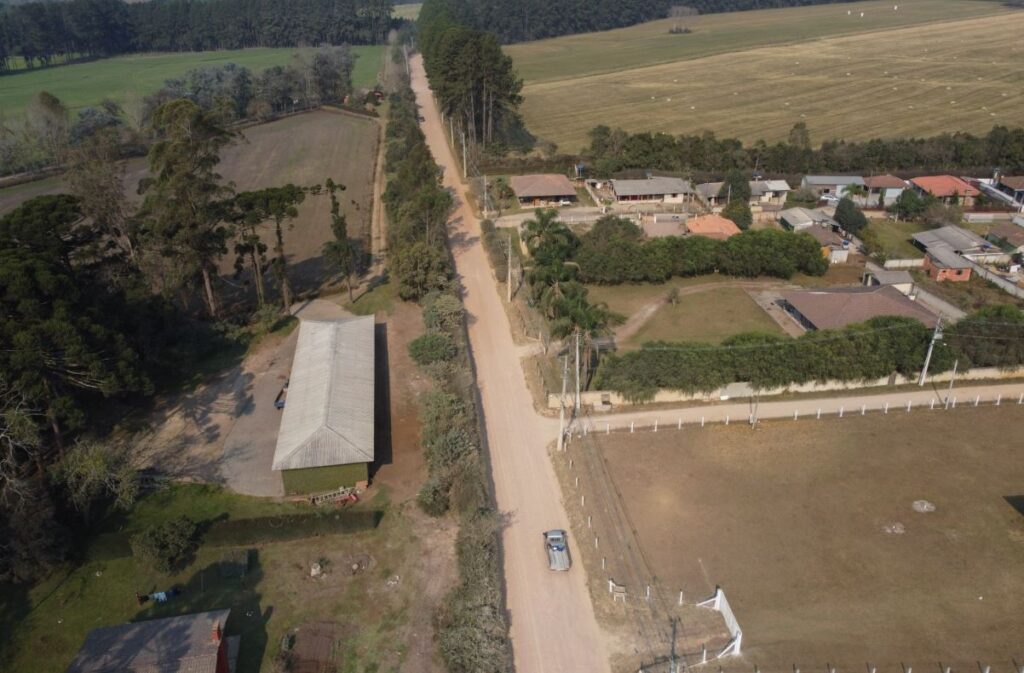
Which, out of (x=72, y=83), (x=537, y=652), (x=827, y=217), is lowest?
(x=537, y=652)

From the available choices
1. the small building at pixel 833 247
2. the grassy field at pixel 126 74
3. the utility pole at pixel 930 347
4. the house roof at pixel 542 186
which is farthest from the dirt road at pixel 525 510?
the grassy field at pixel 126 74

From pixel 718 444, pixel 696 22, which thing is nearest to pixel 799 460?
pixel 718 444

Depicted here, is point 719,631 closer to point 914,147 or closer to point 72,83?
point 914,147

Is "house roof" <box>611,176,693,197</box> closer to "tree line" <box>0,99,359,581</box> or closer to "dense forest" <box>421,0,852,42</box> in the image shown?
"tree line" <box>0,99,359,581</box>

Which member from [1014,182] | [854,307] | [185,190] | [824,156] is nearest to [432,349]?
[185,190]

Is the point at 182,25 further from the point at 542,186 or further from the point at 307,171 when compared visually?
the point at 542,186

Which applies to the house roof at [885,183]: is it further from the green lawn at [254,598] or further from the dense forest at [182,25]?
the dense forest at [182,25]

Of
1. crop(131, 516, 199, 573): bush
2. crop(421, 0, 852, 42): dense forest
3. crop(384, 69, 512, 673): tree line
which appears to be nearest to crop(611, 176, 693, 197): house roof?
crop(384, 69, 512, 673): tree line
